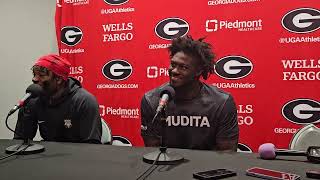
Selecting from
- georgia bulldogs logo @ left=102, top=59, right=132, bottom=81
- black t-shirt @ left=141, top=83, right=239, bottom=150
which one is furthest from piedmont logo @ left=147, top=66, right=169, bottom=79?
black t-shirt @ left=141, top=83, right=239, bottom=150

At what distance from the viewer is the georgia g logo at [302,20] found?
305 centimetres

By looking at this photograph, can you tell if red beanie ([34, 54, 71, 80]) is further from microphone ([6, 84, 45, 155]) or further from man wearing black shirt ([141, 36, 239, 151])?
microphone ([6, 84, 45, 155])

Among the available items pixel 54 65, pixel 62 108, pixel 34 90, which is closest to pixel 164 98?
pixel 34 90

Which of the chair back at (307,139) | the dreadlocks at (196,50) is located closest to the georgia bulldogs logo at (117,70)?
the dreadlocks at (196,50)

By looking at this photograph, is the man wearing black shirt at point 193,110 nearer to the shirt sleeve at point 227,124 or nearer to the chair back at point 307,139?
the shirt sleeve at point 227,124

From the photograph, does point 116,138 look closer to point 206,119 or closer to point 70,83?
point 70,83

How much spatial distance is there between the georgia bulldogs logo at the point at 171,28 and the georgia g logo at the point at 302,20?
3.00 feet

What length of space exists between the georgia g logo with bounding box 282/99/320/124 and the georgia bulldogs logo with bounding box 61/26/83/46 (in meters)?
2.26

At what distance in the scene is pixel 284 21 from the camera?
3143mm

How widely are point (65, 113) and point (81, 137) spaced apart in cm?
27

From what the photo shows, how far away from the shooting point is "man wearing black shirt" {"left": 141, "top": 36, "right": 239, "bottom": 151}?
238 centimetres

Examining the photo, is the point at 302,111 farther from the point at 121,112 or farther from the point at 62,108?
the point at 62,108

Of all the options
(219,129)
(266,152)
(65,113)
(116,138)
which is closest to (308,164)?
(266,152)

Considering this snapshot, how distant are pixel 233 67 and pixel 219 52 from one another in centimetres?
19
